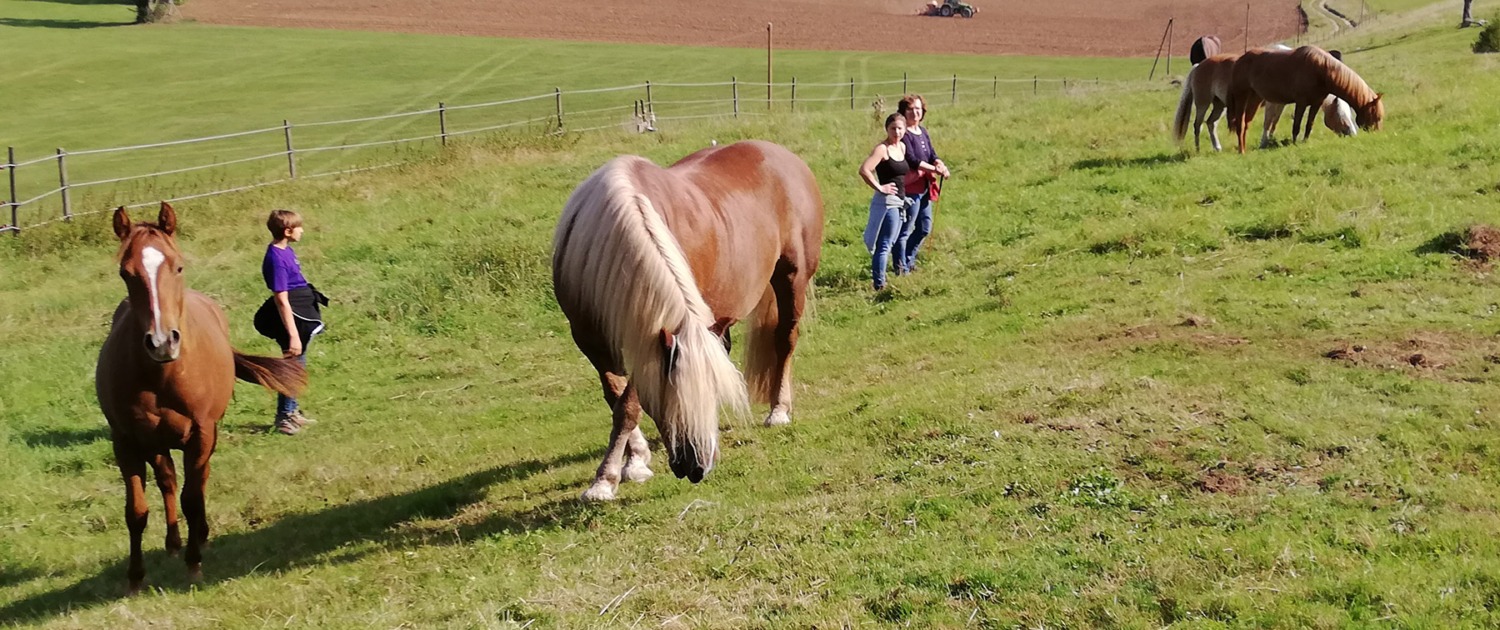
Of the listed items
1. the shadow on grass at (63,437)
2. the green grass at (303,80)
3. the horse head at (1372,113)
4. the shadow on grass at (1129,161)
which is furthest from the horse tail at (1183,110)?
the shadow on grass at (63,437)

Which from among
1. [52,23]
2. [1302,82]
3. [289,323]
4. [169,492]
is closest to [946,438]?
[169,492]

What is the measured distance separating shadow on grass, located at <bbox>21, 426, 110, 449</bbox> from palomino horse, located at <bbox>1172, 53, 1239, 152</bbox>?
13371 millimetres

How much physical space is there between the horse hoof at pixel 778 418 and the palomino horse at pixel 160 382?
3.20m

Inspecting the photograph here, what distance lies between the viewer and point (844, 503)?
558 cm

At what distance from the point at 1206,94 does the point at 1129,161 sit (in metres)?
2.03

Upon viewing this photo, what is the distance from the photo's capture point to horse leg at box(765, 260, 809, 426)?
769cm

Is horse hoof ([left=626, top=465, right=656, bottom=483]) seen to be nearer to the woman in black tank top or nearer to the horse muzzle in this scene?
the horse muzzle

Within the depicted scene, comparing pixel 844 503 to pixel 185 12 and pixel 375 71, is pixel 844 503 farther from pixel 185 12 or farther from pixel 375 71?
pixel 185 12

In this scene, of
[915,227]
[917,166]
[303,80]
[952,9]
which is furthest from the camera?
[952,9]

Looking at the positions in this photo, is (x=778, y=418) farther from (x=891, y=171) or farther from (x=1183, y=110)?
(x=1183, y=110)

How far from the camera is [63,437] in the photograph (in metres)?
9.14

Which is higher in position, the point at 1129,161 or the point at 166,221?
the point at 166,221

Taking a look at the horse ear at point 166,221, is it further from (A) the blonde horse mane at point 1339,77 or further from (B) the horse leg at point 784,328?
(A) the blonde horse mane at point 1339,77

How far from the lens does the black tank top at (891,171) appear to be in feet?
35.5
